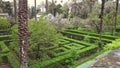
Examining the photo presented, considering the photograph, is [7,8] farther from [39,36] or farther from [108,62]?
[108,62]

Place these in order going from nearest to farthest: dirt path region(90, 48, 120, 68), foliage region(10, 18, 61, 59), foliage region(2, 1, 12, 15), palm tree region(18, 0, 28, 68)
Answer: dirt path region(90, 48, 120, 68) → palm tree region(18, 0, 28, 68) → foliage region(10, 18, 61, 59) → foliage region(2, 1, 12, 15)

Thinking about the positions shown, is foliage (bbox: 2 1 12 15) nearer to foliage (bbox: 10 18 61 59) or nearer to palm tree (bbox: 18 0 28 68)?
foliage (bbox: 10 18 61 59)

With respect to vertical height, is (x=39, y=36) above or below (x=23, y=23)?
below

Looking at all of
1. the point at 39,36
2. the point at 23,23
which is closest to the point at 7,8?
the point at 39,36

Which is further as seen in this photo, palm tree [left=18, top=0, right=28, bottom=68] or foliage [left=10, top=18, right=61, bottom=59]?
foliage [left=10, top=18, right=61, bottom=59]

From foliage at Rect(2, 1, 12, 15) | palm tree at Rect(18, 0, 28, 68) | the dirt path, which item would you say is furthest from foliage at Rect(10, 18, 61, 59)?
foliage at Rect(2, 1, 12, 15)

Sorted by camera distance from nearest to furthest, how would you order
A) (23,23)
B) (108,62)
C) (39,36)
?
(108,62) < (23,23) < (39,36)

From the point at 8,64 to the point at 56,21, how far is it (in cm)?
1502

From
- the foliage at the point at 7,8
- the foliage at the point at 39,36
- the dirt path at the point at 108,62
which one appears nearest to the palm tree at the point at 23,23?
the dirt path at the point at 108,62

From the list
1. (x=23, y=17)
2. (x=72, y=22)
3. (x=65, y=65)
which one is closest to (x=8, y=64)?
(x=65, y=65)

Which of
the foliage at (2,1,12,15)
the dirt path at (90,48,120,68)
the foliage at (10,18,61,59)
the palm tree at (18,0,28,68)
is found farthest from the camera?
the foliage at (2,1,12,15)

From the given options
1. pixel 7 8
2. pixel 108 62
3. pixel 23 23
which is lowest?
pixel 108 62

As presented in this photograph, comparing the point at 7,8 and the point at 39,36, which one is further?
the point at 7,8

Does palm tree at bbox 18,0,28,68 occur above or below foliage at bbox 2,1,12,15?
below
